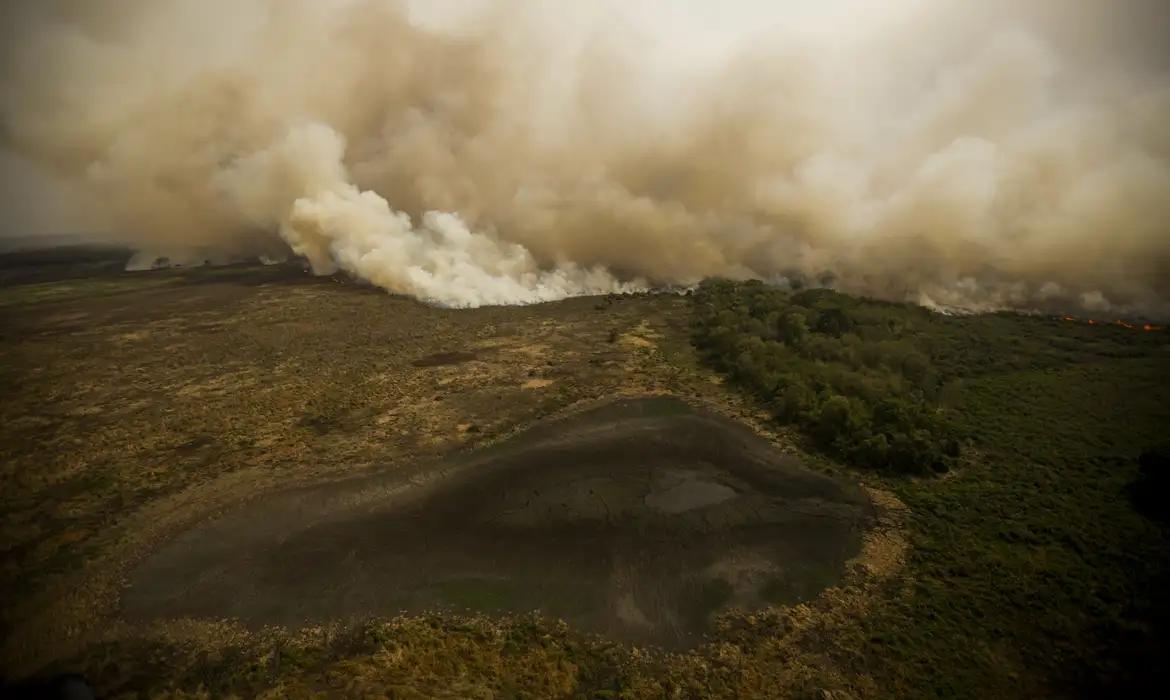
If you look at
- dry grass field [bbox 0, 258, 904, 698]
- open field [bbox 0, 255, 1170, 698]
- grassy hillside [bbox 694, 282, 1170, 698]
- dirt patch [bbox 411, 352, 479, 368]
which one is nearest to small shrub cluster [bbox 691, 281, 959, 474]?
grassy hillside [bbox 694, 282, 1170, 698]

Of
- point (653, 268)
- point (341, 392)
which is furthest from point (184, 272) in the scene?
point (653, 268)

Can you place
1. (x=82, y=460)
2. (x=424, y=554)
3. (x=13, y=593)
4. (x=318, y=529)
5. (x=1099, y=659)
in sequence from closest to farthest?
(x=1099, y=659), (x=13, y=593), (x=424, y=554), (x=318, y=529), (x=82, y=460)

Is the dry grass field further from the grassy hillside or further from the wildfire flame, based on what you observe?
the wildfire flame

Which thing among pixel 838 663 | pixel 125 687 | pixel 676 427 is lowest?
pixel 125 687

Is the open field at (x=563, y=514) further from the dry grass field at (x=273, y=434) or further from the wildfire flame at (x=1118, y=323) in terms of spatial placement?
the wildfire flame at (x=1118, y=323)

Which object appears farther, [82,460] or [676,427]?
[676,427]

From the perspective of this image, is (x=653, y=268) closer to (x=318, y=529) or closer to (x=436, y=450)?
(x=436, y=450)

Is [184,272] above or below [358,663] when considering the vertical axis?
above

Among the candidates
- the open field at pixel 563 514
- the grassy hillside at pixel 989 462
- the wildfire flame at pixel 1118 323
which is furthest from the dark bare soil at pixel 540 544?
the wildfire flame at pixel 1118 323
